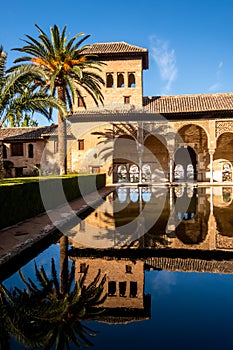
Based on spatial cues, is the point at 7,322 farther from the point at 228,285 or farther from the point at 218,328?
the point at 228,285

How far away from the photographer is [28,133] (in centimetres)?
2770

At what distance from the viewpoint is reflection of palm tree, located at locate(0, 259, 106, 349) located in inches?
110

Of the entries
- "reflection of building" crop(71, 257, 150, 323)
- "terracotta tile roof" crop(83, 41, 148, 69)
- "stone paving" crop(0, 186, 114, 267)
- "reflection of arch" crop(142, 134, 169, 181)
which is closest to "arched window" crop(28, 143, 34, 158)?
"terracotta tile roof" crop(83, 41, 148, 69)

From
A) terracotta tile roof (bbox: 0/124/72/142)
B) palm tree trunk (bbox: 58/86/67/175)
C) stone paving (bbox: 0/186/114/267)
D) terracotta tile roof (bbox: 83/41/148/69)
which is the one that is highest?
terracotta tile roof (bbox: 83/41/148/69)

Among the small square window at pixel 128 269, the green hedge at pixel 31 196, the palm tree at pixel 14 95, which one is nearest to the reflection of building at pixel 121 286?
the small square window at pixel 128 269

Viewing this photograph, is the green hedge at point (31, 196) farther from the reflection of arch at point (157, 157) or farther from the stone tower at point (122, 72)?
the reflection of arch at point (157, 157)

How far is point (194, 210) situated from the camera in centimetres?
1117

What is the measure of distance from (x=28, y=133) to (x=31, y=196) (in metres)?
20.5

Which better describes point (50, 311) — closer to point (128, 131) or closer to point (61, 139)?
point (61, 139)

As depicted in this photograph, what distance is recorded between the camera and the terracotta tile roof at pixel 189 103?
24094mm

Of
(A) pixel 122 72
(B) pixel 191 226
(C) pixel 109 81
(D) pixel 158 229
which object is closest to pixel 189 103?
(A) pixel 122 72

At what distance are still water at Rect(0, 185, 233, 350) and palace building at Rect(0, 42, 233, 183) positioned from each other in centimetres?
1843

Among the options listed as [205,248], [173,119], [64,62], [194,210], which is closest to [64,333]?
[205,248]

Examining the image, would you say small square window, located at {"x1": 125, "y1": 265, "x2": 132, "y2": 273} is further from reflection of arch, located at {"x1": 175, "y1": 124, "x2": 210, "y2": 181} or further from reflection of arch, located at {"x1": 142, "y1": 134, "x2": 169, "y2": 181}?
reflection of arch, located at {"x1": 142, "y1": 134, "x2": 169, "y2": 181}
